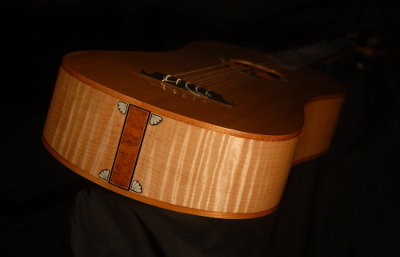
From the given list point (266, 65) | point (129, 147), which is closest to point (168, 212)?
point (129, 147)

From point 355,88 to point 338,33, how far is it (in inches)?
10.6

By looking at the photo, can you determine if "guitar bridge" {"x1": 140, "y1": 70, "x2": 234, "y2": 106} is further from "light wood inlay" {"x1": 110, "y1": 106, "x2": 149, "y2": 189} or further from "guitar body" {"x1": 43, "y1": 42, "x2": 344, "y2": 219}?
"light wood inlay" {"x1": 110, "y1": 106, "x2": 149, "y2": 189}

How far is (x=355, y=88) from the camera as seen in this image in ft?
5.63

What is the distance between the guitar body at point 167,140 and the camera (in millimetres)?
780

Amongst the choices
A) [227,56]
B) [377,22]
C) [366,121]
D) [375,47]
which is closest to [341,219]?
[366,121]

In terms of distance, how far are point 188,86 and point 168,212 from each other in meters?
0.29

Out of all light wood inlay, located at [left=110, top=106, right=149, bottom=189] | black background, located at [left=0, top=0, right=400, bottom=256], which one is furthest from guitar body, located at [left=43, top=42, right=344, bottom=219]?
black background, located at [left=0, top=0, right=400, bottom=256]

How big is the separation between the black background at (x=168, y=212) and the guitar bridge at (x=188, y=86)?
0.28 meters

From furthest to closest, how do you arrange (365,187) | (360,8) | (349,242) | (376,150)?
(360,8) → (376,150) → (365,187) → (349,242)

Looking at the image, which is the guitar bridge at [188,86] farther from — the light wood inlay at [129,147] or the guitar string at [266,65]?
the light wood inlay at [129,147]

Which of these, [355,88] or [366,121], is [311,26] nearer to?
[355,88]

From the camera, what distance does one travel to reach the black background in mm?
947

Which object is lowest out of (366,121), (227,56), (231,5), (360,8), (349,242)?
(349,242)

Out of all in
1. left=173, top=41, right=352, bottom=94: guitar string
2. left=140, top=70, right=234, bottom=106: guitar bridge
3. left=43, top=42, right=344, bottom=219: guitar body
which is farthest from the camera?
left=173, top=41, right=352, bottom=94: guitar string
